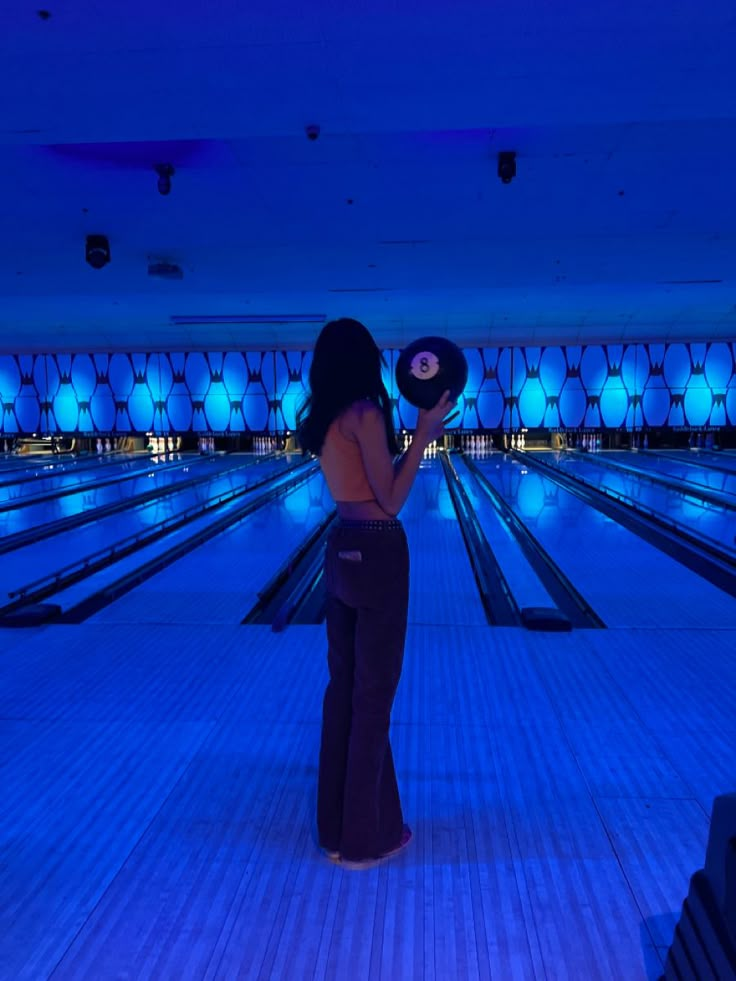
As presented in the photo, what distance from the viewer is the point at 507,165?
4.23 metres

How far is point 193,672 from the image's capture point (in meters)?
2.80

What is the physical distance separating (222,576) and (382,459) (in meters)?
3.19

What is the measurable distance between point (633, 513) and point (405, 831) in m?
5.69

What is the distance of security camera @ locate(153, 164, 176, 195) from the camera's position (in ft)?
14.2

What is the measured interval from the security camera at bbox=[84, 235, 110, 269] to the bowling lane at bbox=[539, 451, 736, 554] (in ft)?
16.9

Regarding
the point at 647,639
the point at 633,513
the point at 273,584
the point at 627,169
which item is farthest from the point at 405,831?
the point at 633,513

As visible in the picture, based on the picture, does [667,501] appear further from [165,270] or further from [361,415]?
[361,415]

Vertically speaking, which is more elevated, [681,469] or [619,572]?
[681,469]

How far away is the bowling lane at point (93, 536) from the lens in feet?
15.3

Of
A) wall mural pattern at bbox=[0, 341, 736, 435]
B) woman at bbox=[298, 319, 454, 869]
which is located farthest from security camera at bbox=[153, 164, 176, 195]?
wall mural pattern at bbox=[0, 341, 736, 435]

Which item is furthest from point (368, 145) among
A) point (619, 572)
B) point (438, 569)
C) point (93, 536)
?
point (93, 536)

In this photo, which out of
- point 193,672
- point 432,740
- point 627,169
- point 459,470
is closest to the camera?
point 432,740

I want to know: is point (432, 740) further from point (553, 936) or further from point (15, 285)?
point (15, 285)

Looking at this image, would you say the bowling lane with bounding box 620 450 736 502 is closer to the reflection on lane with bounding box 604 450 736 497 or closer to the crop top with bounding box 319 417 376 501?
the reflection on lane with bounding box 604 450 736 497
